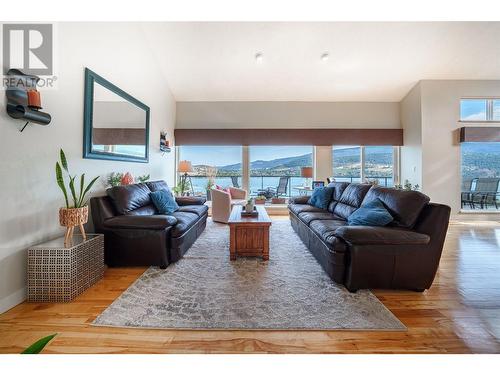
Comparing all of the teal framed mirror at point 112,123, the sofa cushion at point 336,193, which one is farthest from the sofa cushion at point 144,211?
the sofa cushion at point 336,193

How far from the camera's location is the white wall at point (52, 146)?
200cm

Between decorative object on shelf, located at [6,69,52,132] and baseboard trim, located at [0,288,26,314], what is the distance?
4.80 ft

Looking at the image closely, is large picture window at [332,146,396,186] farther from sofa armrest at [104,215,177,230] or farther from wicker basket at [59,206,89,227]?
wicker basket at [59,206,89,227]

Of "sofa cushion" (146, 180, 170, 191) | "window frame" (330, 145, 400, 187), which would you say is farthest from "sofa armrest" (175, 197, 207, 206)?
"window frame" (330, 145, 400, 187)

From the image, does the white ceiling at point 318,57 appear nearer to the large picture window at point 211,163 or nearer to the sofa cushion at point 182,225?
the large picture window at point 211,163

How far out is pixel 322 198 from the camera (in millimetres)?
4375

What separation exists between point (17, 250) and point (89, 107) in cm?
187

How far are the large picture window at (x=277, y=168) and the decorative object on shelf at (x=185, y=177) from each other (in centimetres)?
182

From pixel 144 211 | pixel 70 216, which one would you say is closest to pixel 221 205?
pixel 144 211

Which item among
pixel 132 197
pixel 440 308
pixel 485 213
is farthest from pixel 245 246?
pixel 485 213

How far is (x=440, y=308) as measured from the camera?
2.02 m

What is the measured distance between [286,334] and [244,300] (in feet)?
1.75
